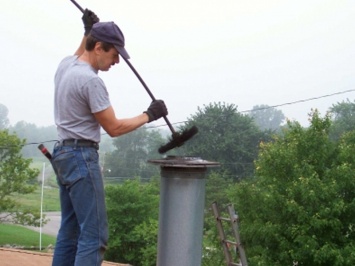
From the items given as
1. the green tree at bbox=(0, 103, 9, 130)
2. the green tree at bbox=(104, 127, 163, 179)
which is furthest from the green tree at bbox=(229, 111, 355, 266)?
the green tree at bbox=(0, 103, 9, 130)

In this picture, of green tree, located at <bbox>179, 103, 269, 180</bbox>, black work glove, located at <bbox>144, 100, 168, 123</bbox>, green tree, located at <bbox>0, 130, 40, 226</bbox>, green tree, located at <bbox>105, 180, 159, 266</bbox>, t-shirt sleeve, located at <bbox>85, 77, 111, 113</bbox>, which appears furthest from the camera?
green tree, located at <bbox>179, 103, 269, 180</bbox>

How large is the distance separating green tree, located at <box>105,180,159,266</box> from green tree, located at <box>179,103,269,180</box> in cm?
675

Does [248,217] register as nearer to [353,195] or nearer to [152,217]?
[353,195]

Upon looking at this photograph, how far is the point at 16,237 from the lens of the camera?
3553cm

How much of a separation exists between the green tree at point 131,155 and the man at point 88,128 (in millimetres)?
32928

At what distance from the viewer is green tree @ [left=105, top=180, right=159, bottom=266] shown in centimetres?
2339

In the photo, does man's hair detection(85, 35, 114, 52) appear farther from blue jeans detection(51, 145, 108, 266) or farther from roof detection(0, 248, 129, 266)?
roof detection(0, 248, 129, 266)

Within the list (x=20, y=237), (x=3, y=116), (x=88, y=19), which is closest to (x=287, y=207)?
(x=88, y=19)

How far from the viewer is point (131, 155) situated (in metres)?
40.1

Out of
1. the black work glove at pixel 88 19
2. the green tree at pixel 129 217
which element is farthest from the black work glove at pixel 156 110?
the green tree at pixel 129 217

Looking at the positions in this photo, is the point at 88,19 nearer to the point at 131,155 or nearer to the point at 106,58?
the point at 106,58

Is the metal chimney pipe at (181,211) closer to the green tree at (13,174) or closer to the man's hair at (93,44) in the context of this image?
the man's hair at (93,44)

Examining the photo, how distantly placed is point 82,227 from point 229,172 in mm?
29842

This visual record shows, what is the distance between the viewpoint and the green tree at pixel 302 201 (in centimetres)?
1518
